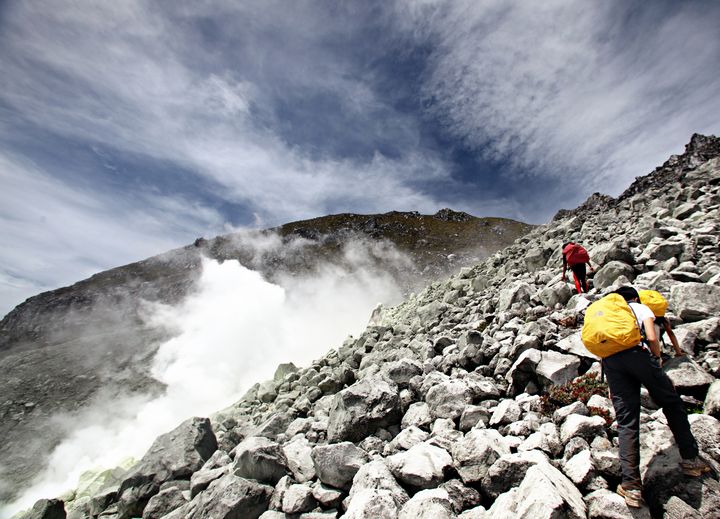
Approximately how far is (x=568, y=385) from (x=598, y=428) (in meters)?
1.42

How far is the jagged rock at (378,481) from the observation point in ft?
14.5

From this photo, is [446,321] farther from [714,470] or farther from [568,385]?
[714,470]

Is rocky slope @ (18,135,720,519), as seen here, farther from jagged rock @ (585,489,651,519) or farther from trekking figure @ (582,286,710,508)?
trekking figure @ (582,286,710,508)

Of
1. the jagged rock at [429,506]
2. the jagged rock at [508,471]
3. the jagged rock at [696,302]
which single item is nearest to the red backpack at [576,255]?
the jagged rock at [696,302]

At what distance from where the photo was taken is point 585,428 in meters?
4.47

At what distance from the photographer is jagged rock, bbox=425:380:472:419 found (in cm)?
627

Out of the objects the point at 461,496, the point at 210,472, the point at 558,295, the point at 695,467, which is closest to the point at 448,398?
the point at 461,496

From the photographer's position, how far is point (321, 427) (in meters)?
7.95

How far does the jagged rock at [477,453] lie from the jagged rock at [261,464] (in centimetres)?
313

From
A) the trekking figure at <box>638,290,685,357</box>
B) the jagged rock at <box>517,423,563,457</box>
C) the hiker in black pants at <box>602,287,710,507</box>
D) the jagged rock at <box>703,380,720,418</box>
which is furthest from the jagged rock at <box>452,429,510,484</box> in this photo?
the trekking figure at <box>638,290,685,357</box>

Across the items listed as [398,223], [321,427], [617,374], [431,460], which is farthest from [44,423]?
[398,223]

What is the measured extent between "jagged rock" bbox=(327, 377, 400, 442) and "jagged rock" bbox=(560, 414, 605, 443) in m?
3.24

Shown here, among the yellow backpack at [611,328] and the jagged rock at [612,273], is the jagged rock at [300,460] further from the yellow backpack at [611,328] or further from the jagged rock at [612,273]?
the jagged rock at [612,273]

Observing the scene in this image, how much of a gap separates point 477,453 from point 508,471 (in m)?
0.49
